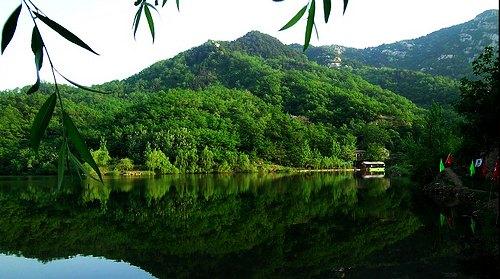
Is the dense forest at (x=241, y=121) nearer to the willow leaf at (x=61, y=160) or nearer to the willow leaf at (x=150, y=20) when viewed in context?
the willow leaf at (x=150, y=20)

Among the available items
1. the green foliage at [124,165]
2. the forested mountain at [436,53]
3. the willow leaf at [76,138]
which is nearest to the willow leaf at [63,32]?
the willow leaf at [76,138]

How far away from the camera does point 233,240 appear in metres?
13.8

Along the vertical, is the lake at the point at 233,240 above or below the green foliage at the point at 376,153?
below

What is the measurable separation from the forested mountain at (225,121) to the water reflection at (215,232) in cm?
3977

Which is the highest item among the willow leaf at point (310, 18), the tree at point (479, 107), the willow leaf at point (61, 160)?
the tree at point (479, 107)

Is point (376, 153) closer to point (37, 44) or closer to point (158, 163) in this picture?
point (158, 163)

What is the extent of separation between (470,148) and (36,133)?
72.8 feet

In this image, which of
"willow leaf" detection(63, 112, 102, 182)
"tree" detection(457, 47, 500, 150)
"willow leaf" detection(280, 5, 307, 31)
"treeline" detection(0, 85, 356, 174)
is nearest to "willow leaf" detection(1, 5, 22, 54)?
"willow leaf" detection(63, 112, 102, 182)

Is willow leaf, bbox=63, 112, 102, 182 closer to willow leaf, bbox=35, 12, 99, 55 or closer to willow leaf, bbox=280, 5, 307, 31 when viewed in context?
willow leaf, bbox=35, 12, 99, 55

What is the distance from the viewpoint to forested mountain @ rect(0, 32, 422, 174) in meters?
65.6

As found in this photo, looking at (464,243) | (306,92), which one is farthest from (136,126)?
(464,243)

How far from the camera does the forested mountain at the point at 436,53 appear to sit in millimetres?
138200

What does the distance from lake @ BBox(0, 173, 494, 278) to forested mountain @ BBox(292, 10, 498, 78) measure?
114 meters

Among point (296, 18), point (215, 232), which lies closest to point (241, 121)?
point (215, 232)
